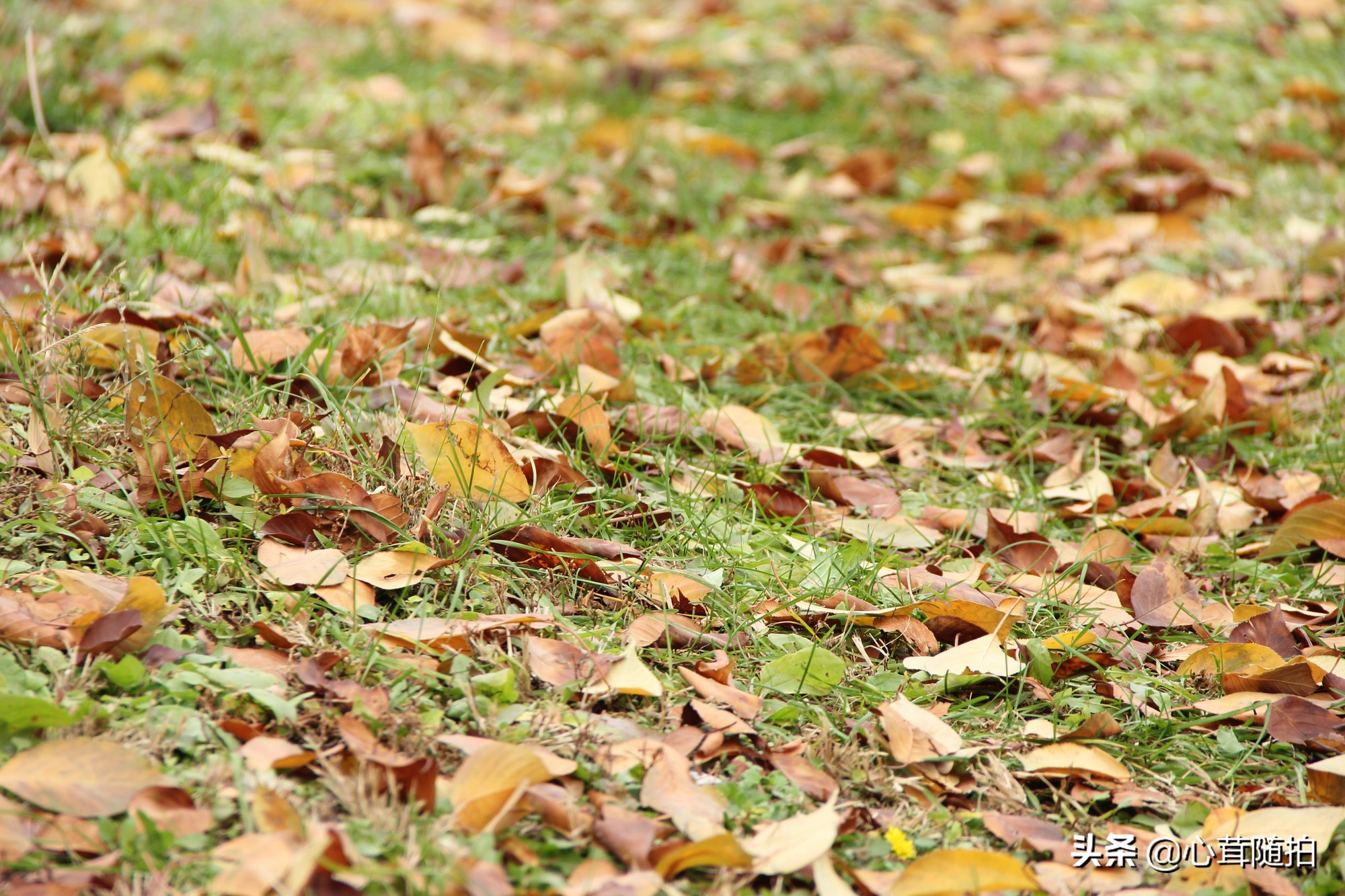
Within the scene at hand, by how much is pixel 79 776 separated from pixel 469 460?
644 mm

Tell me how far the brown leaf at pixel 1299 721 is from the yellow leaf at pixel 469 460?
1.03m

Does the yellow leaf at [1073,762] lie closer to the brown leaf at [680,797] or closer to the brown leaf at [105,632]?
the brown leaf at [680,797]

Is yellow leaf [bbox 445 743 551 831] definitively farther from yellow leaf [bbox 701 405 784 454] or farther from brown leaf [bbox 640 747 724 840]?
yellow leaf [bbox 701 405 784 454]

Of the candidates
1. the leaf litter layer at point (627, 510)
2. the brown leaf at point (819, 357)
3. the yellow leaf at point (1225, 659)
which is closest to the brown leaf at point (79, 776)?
the leaf litter layer at point (627, 510)

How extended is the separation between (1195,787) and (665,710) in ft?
2.13

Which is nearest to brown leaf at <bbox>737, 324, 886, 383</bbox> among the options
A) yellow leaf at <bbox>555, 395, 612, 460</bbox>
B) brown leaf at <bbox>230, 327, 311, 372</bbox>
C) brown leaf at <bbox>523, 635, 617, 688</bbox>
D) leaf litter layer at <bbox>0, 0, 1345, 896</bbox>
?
leaf litter layer at <bbox>0, 0, 1345, 896</bbox>

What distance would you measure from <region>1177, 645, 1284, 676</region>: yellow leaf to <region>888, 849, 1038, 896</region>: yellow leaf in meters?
0.50

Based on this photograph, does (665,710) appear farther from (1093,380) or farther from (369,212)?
(369,212)

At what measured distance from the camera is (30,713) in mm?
1074

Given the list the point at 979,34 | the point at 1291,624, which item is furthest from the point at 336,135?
the point at 979,34

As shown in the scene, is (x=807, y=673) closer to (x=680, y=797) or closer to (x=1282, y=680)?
(x=680, y=797)

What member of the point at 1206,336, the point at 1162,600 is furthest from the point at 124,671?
the point at 1206,336

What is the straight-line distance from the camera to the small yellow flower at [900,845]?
1142 millimetres

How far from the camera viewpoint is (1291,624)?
1548 mm
